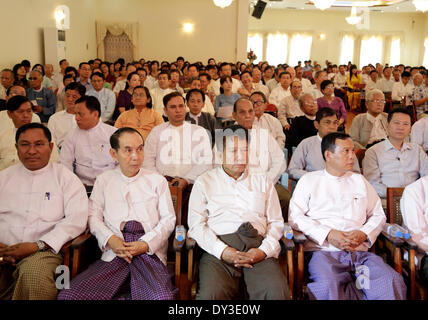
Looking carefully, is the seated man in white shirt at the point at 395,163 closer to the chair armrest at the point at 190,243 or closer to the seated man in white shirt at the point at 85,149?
the chair armrest at the point at 190,243

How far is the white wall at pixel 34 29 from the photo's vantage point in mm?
6492

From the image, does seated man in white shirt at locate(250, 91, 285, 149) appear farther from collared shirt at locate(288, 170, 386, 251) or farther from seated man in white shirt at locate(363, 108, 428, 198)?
collared shirt at locate(288, 170, 386, 251)

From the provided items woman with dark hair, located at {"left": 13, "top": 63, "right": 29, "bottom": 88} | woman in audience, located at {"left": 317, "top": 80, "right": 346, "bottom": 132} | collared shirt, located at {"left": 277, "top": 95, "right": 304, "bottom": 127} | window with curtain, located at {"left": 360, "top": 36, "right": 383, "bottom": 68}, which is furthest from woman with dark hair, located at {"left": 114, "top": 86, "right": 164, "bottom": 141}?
window with curtain, located at {"left": 360, "top": 36, "right": 383, "bottom": 68}

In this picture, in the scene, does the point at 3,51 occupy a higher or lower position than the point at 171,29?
lower

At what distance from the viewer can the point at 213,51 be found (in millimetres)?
12312

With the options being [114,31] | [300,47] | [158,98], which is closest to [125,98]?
[158,98]

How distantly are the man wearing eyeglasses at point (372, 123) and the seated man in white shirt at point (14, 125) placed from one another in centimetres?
316

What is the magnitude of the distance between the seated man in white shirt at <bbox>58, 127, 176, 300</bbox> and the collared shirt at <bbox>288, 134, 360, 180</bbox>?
4.42 feet

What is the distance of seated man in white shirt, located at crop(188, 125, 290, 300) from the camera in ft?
6.51

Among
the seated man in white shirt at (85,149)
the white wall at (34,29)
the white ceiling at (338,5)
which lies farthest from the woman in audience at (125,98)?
the white ceiling at (338,5)

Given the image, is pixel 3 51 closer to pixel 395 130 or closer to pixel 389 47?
pixel 395 130

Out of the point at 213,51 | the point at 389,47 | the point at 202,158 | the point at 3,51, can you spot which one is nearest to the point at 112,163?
the point at 202,158

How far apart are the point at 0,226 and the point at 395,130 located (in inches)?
107
